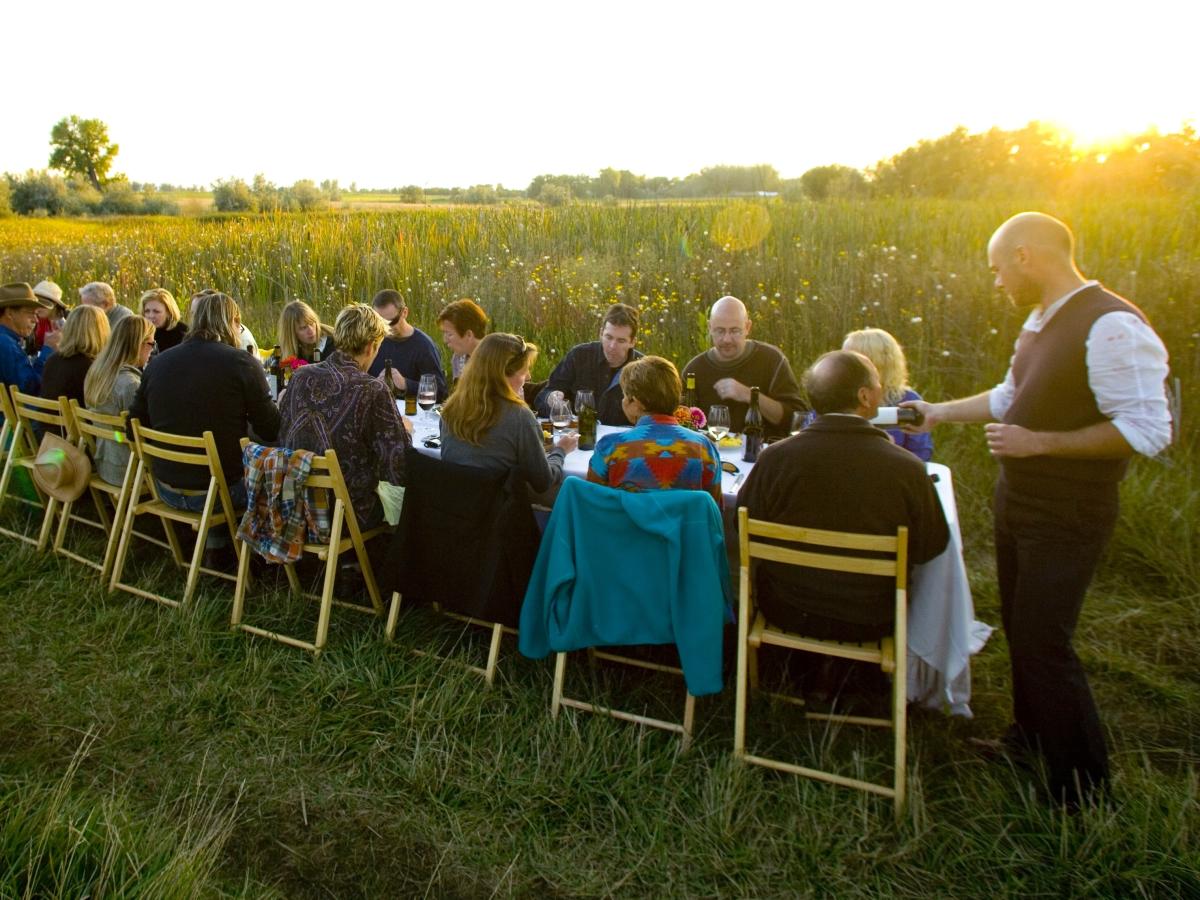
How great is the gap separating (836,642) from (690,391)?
6.92 ft

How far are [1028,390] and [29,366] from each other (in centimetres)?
566

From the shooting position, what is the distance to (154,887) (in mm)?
2004

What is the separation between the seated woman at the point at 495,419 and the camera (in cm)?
316

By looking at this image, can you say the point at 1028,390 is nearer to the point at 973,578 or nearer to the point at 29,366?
the point at 973,578

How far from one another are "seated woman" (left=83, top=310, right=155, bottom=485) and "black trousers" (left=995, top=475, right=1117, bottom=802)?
4.21 meters

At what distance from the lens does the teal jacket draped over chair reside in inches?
102

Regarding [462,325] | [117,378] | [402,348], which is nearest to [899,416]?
[462,325]

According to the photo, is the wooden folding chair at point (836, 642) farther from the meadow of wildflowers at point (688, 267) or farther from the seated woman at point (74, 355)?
the seated woman at point (74, 355)

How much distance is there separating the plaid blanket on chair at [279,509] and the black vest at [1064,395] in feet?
8.78

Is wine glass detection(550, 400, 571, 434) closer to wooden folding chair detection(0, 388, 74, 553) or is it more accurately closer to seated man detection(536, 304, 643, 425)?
seated man detection(536, 304, 643, 425)

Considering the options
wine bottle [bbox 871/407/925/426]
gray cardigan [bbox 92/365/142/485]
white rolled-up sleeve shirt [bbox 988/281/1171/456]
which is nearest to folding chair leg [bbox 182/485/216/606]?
gray cardigan [bbox 92/365/142/485]

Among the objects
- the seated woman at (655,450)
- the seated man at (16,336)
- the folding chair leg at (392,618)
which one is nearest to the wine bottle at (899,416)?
the seated woman at (655,450)

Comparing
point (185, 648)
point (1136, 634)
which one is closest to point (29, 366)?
point (185, 648)

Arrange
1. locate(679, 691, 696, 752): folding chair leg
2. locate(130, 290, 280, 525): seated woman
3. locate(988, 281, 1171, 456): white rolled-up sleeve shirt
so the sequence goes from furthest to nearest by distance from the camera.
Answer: locate(130, 290, 280, 525): seated woman < locate(679, 691, 696, 752): folding chair leg < locate(988, 281, 1171, 456): white rolled-up sleeve shirt
